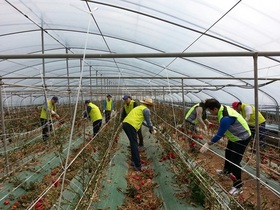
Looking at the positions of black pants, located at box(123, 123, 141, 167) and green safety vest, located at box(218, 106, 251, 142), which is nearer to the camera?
green safety vest, located at box(218, 106, 251, 142)

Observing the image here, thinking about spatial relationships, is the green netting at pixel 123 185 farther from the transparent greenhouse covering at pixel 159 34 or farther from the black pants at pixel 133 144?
the transparent greenhouse covering at pixel 159 34

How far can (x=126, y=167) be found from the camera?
191 inches

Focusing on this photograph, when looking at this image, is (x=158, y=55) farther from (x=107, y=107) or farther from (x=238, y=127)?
(x=107, y=107)

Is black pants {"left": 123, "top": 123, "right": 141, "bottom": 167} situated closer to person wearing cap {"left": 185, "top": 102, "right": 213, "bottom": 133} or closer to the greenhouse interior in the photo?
the greenhouse interior

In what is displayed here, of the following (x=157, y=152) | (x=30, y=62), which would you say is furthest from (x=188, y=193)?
(x=30, y=62)

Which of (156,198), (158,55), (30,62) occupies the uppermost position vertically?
(30,62)

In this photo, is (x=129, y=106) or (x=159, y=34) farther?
(x=129, y=106)

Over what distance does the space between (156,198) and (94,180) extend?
33.0 inches

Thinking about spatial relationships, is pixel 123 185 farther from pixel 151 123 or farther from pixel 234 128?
pixel 234 128

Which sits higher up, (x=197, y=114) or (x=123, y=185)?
(x=197, y=114)

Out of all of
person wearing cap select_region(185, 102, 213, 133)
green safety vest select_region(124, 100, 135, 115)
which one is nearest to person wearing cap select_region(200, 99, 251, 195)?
person wearing cap select_region(185, 102, 213, 133)

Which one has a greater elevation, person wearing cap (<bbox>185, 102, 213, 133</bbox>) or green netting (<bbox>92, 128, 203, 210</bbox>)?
person wearing cap (<bbox>185, 102, 213, 133</bbox>)

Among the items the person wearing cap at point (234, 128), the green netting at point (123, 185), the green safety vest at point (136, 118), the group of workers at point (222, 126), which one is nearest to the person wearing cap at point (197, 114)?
the group of workers at point (222, 126)

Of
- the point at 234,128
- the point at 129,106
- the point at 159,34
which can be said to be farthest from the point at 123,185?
the point at 159,34
